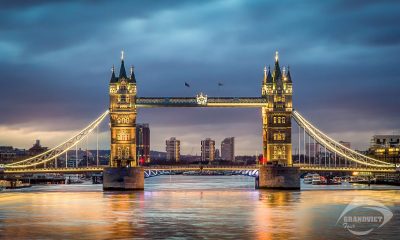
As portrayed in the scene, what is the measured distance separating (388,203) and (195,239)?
46369mm

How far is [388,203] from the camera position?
10706 centimetres

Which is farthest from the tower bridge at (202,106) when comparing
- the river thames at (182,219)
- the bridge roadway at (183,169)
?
the river thames at (182,219)

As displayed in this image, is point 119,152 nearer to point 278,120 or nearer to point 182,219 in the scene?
point 278,120

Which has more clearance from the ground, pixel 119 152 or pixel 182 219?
pixel 119 152

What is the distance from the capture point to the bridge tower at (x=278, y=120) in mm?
153375

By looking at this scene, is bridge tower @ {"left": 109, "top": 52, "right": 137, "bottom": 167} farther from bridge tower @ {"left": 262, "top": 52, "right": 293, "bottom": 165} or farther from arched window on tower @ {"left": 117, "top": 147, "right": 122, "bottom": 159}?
bridge tower @ {"left": 262, "top": 52, "right": 293, "bottom": 165}

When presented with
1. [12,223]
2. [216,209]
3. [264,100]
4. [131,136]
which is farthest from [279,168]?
[12,223]

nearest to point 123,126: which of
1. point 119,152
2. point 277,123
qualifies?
point 119,152

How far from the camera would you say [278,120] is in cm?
15400

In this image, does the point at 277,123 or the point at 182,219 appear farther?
the point at 277,123

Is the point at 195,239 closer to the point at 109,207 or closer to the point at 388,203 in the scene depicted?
the point at 109,207

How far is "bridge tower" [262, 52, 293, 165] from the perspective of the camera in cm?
15338

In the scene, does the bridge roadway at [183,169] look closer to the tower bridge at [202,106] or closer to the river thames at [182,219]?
the tower bridge at [202,106]

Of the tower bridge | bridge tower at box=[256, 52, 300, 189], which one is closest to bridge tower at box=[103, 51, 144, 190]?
the tower bridge
